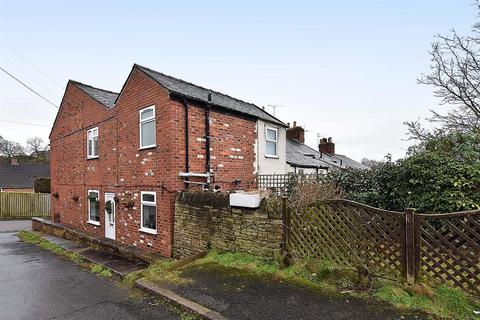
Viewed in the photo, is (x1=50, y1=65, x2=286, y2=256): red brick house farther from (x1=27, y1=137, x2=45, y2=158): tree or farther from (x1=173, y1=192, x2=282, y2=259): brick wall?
(x1=27, y1=137, x2=45, y2=158): tree

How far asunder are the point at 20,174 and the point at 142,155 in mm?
39182

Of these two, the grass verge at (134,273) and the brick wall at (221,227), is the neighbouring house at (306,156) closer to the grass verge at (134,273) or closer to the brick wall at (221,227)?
the brick wall at (221,227)

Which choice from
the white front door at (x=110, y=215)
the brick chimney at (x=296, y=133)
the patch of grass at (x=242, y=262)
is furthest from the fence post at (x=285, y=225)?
the brick chimney at (x=296, y=133)

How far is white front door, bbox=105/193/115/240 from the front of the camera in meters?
10.2

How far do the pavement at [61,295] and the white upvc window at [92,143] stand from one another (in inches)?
164

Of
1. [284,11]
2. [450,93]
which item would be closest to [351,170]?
[284,11]

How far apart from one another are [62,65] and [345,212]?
592 inches

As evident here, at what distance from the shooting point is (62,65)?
14023mm

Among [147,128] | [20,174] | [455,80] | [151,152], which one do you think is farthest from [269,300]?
[20,174]

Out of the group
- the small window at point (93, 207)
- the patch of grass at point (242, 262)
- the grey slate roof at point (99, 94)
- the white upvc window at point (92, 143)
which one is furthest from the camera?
the grey slate roof at point (99, 94)

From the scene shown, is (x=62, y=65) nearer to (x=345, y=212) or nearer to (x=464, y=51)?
(x=345, y=212)

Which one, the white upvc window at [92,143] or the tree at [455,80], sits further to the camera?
the white upvc window at [92,143]

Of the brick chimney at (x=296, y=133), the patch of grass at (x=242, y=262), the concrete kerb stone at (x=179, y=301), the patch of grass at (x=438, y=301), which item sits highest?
the brick chimney at (x=296, y=133)

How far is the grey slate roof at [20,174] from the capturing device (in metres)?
36.1
